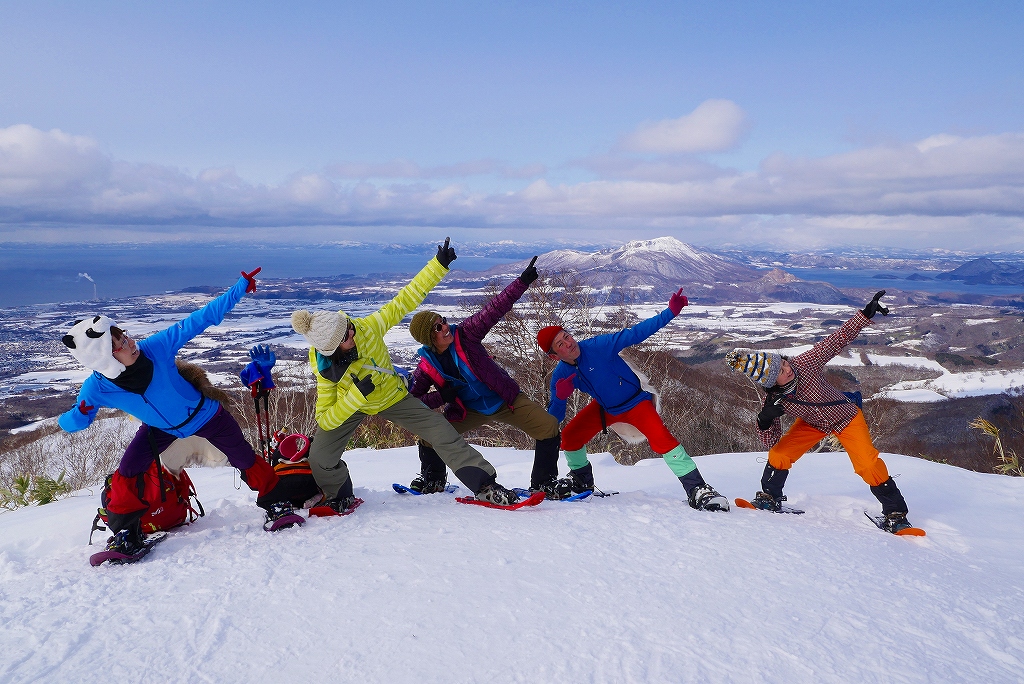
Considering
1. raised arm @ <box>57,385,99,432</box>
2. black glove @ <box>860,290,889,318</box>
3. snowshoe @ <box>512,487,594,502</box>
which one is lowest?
snowshoe @ <box>512,487,594,502</box>

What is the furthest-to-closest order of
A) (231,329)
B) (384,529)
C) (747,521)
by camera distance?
(231,329) < (747,521) < (384,529)

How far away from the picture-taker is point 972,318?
2569 inches

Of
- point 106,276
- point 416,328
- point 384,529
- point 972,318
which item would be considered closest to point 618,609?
point 384,529

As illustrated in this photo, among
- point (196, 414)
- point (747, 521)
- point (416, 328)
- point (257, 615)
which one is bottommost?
point (747, 521)

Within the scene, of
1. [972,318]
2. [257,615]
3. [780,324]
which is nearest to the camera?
[257,615]

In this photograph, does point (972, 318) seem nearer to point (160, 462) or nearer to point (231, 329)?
point (231, 329)

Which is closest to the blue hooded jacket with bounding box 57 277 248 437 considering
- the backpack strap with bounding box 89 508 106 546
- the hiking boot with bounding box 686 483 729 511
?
the backpack strap with bounding box 89 508 106 546

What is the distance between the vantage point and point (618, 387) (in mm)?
4410

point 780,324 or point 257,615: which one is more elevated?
point 257,615

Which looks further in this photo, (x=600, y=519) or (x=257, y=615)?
(x=600, y=519)

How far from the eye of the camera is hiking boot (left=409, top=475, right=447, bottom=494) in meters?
4.77

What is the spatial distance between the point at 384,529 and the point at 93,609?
152 centimetres

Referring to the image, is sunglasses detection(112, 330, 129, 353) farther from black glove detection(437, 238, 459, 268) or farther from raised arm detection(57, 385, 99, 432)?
black glove detection(437, 238, 459, 268)

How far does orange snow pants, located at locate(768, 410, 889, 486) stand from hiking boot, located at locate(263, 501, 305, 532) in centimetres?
372
